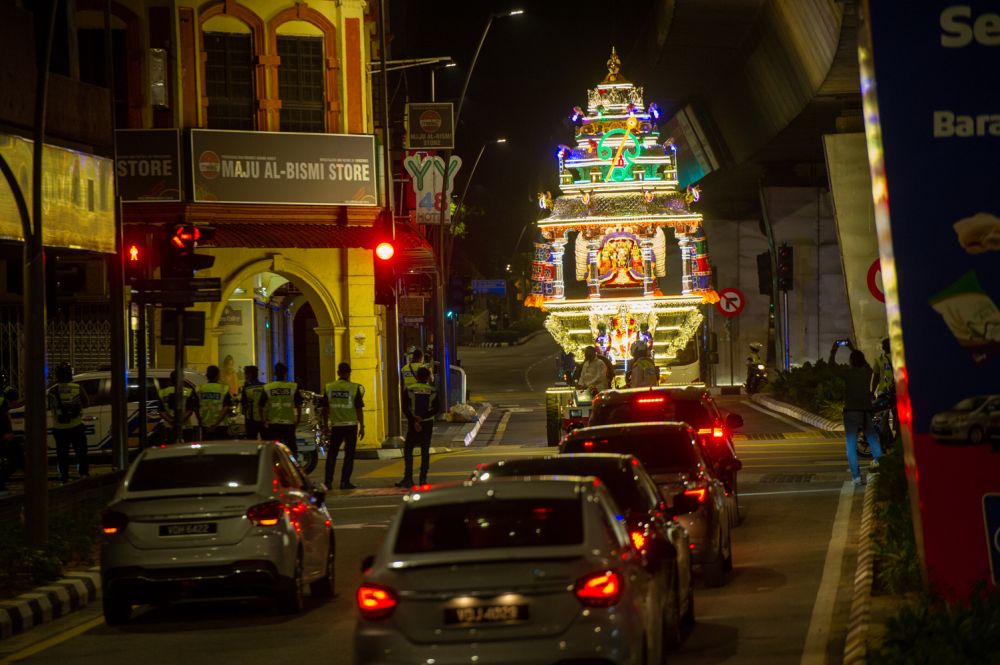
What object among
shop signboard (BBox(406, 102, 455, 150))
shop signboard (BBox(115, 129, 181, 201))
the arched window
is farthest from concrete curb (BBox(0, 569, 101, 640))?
shop signboard (BBox(406, 102, 455, 150))

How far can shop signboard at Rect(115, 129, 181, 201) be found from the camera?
111 ft

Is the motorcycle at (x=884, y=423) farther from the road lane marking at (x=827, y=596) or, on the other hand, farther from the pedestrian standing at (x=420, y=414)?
the pedestrian standing at (x=420, y=414)

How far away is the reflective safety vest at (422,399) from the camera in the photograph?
24.8 metres

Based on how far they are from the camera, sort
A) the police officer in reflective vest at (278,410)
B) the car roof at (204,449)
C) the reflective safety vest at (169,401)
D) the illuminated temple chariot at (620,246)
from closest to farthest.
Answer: the car roof at (204,449), the police officer in reflective vest at (278,410), the reflective safety vest at (169,401), the illuminated temple chariot at (620,246)

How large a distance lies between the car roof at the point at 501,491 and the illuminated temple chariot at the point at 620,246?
3339cm

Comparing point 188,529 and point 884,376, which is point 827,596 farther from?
point 884,376

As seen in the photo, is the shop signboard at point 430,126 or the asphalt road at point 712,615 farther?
the shop signboard at point 430,126

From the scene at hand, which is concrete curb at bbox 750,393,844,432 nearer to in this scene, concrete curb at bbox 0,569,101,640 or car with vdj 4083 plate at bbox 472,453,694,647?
concrete curb at bbox 0,569,101,640

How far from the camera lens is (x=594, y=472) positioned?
12148 millimetres

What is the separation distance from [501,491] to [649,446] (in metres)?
5.84

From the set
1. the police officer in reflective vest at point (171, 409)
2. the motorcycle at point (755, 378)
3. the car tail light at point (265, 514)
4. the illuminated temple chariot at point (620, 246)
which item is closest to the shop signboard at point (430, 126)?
the illuminated temple chariot at point (620, 246)

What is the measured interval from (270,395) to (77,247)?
12.3 feet

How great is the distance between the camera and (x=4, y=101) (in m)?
19.8

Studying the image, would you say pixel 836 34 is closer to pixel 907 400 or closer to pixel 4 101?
pixel 4 101
